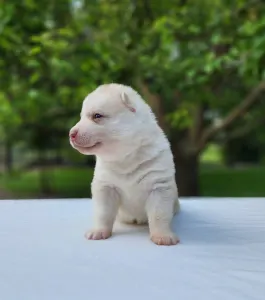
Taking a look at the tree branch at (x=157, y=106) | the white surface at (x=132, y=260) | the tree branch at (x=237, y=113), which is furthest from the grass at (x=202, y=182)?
the white surface at (x=132, y=260)

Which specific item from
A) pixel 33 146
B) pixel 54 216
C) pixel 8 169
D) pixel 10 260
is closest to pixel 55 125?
pixel 33 146

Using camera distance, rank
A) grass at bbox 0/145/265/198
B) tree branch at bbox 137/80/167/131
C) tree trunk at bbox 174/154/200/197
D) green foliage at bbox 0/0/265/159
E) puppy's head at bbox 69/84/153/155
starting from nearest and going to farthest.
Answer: puppy's head at bbox 69/84/153/155 → green foliage at bbox 0/0/265/159 → tree branch at bbox 137/80/167/131 → tree trunk at bbox 174/154/200/197 → grass at bbox 0/145/265/198

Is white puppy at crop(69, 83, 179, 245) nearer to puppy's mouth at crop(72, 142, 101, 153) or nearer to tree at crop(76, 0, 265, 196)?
puppy's mouth at crop(72, 142, 101, 153)

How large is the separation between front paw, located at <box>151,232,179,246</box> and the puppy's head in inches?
5.7

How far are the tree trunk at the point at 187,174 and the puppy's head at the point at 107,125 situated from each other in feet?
5.10

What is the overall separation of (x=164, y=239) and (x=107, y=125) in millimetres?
A: 197

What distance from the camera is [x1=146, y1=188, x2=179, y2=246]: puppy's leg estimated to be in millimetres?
705

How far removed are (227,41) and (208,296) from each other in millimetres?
1268

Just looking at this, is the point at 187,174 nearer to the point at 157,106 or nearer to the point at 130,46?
the point at 157,106

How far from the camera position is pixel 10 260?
0.65 meters

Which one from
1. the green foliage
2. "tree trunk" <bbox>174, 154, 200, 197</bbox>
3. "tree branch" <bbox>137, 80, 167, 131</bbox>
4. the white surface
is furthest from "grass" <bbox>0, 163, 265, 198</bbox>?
the white surface

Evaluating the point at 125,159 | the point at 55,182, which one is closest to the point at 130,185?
the point at 125,159

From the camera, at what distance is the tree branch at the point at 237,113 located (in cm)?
193

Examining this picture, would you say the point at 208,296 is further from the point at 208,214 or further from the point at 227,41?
the point at 227,41
